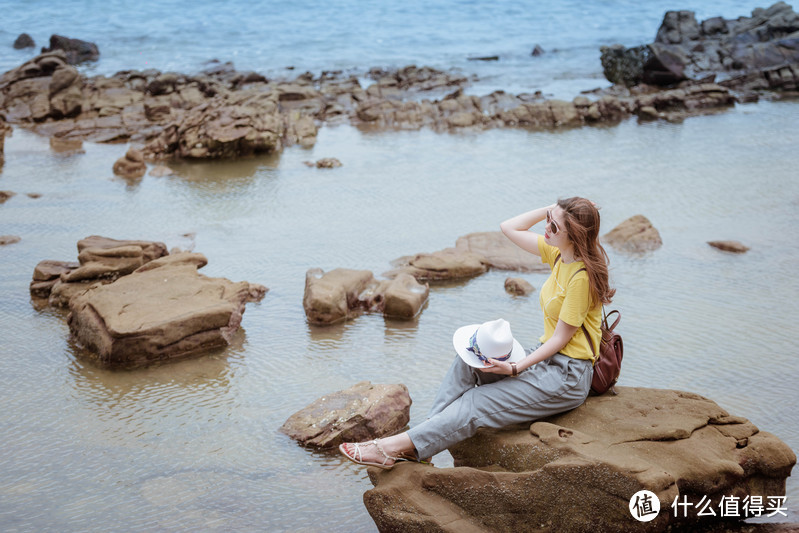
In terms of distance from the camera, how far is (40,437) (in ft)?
16.3

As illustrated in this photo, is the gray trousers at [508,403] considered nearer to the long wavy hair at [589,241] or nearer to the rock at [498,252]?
the long wavy hair at [589,241]

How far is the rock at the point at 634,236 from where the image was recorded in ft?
27.6

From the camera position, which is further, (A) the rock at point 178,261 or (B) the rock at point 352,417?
(A) the rock at point 178,261

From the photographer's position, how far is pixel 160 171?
11.9 meters

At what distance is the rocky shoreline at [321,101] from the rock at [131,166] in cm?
89

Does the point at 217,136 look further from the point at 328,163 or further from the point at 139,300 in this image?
the point at 139,300

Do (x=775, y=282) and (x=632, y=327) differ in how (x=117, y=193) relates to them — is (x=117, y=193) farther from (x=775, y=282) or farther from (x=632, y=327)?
(x=775, y=282)

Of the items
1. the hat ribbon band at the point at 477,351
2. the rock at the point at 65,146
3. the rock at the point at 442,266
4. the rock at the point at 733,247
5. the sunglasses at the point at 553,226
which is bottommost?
the rock at the point at 442,266

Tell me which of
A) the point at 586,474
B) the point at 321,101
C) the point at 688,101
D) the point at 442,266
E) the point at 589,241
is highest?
the point at 589,241

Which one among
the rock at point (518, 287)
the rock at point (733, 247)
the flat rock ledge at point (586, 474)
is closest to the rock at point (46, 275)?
the rock at point (518, 287)

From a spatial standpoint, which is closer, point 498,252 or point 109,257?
point 109,257
